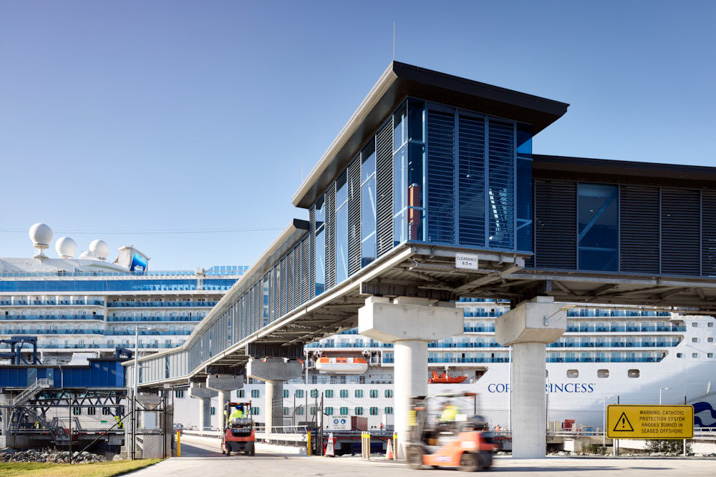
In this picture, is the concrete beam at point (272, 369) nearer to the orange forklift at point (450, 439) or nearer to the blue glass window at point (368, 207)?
the blue glass window at point (368, 207)

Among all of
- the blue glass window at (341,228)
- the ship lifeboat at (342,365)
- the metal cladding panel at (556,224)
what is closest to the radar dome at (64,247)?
the ship lifeboat at (342,365)

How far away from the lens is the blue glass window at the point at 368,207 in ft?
94.2

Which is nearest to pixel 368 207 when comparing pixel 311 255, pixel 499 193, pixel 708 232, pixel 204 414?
pixel 499 193

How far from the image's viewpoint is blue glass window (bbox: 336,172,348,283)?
106ft

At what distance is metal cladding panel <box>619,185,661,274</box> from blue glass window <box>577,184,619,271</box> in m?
0.25

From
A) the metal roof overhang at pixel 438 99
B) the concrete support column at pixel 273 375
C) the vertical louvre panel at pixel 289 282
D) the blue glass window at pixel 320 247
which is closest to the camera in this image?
the metal roof overhang at pixel 438 99

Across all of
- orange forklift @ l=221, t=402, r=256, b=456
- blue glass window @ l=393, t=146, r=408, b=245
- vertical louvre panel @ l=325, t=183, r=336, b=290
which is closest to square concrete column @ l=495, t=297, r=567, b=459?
blue glass window @ l=393, t=146, r=408, b=245

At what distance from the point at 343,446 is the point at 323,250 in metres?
34.7

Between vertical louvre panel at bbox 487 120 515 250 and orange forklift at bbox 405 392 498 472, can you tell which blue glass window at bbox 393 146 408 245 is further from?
orange forklift at bbox 405 392 498 472

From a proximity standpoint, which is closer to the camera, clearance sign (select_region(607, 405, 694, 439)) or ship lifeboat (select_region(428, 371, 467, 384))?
clearance sign (select_region(607, 405, 694, 439))

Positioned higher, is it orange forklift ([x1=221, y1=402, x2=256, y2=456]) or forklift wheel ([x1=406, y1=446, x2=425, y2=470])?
forklift wheel ([x1=406, y1=446, x2=425, y2=470])

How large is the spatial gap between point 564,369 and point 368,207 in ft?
172

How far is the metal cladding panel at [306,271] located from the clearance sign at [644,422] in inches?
590

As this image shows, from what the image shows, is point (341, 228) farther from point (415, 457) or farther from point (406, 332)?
point (415, 457)
